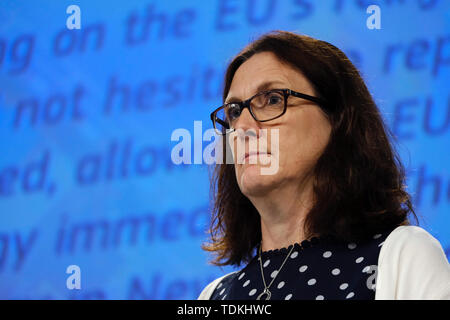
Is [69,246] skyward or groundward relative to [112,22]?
groundward

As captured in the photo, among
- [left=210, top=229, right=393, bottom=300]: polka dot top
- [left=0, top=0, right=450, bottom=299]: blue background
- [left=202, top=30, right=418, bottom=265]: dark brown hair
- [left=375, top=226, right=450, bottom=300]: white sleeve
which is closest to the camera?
[left=375, top=226, right=450, bottom=300]: white sleeve

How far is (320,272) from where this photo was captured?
1156 millimetres

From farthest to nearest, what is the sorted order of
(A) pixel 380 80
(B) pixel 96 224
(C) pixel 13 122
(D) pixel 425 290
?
1. (C) pixel 13 122
2. (B) pixel 96 224
3. (A) pixel 380 80
4. (D) pixel 425 290

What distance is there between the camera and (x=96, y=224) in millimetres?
2436

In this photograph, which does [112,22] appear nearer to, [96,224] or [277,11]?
[277,11]

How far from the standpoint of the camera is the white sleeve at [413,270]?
950 mm

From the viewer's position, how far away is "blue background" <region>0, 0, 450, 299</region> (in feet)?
7.39

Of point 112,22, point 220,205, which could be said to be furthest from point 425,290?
point 112,22

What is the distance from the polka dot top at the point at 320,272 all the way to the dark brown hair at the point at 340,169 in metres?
0.03

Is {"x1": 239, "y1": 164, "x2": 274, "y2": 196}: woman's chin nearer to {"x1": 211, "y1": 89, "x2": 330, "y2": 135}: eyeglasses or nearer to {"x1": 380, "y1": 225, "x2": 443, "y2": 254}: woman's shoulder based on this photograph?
{"x1": 211, "y1": 89, "x2": 330, "y2": 135}: eyeglasses

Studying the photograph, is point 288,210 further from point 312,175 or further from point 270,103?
point 270,103

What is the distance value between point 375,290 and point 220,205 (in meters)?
0.64

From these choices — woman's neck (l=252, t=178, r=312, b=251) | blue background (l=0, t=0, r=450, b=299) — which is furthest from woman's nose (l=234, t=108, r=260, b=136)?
blue background (l=0, t=0, r=450, b=299)

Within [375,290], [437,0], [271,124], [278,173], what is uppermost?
[437,0]
